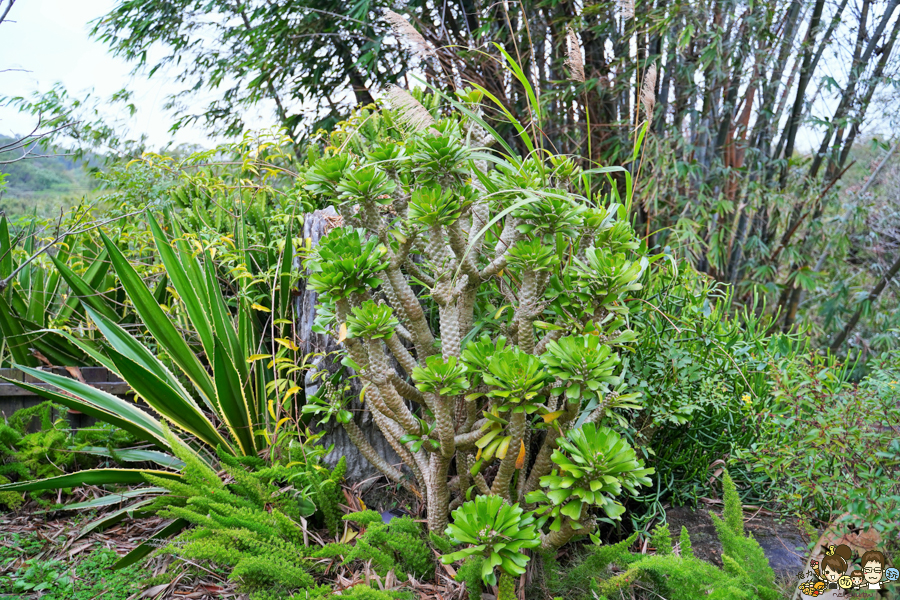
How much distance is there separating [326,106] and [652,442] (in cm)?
382

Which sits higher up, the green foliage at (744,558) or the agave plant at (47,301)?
the agave plant at (47,301)

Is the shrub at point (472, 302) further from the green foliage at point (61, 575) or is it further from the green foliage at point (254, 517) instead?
the green foliage at point (61, 575)

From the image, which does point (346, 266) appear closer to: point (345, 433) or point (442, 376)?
point (442, 376)

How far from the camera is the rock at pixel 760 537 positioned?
4.45 feet

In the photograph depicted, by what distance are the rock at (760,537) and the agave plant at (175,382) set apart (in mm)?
1268

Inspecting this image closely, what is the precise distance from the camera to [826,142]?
3418mm

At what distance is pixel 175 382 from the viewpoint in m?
1.79

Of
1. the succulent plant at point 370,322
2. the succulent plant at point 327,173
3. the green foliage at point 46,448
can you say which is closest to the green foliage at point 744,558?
the succulent plant at point 370,322

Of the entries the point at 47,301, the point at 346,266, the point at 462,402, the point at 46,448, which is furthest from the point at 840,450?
the point at 47,301

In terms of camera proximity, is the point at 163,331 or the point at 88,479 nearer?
the point at 88,479

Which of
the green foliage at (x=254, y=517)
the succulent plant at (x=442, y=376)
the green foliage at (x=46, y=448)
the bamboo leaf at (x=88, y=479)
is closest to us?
the succulent plant at (x=442, y=376)

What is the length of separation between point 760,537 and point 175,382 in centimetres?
181

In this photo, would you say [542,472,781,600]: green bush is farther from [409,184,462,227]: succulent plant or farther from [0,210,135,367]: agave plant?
[0,210,135,367]: agave plant

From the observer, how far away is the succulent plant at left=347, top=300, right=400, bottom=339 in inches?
44.2
